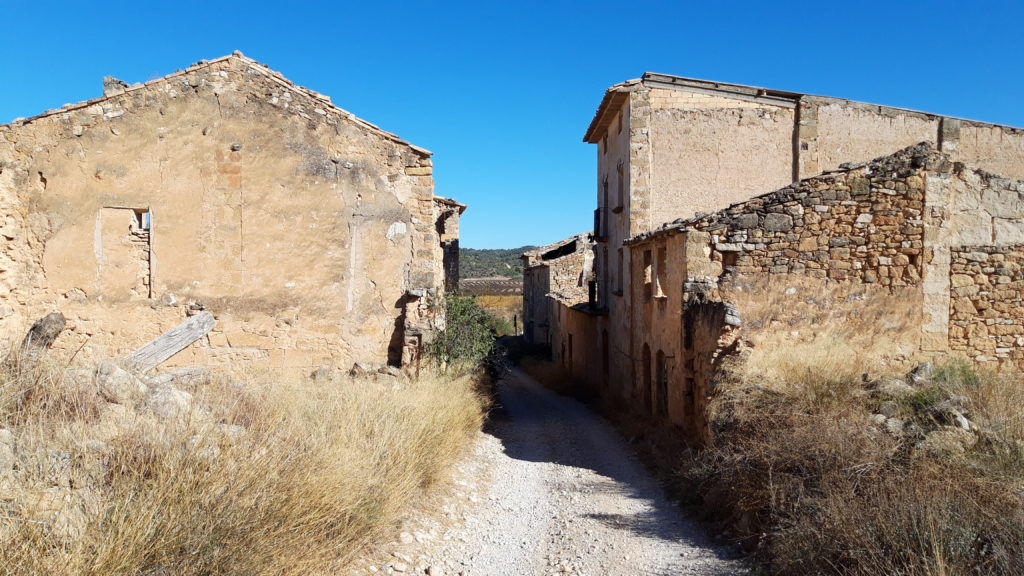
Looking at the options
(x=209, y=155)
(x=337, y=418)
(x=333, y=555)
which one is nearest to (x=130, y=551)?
(x=333, y=555)

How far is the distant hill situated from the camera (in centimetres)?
6632

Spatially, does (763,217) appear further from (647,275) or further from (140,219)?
(140,219)

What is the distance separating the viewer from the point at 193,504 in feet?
→ 13.4

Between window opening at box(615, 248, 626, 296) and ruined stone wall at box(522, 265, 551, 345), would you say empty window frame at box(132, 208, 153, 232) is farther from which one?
ruined stone wall at box(522, 265, 551, 345)

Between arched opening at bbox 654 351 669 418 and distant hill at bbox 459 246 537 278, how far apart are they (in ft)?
153

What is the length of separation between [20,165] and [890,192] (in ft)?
44.6

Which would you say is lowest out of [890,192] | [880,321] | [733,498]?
[733,498]

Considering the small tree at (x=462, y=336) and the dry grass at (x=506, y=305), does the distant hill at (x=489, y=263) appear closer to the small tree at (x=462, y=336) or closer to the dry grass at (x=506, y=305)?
the dry grass at (x=506, y=305)

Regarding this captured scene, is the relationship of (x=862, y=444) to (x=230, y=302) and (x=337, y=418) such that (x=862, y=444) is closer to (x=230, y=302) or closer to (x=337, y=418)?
(x=337, y=418)

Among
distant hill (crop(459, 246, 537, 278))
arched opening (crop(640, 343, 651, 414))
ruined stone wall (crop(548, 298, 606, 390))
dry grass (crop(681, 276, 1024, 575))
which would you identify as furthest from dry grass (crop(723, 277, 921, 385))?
distant hill (crop(459, 246, 537, 278))

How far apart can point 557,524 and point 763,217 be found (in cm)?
552

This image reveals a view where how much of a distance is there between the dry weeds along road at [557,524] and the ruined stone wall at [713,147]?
6717 mm

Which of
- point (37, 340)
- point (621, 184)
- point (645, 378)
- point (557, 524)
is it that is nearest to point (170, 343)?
point (37, 340)

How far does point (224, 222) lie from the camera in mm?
10773
